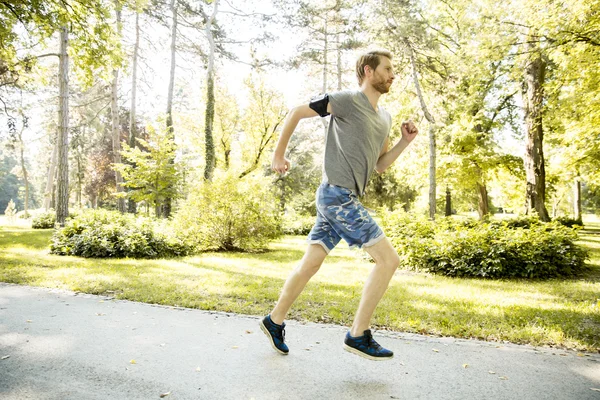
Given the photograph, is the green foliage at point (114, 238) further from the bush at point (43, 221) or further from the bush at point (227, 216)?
the bush at point (43, 221)

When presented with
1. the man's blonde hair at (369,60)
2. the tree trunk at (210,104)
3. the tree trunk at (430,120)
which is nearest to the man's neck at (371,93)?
the man's blonde hair at (369,60)

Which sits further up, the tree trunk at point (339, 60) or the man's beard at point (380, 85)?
the tree trunk at point (339, 60)

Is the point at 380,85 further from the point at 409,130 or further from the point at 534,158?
the point at 534,158

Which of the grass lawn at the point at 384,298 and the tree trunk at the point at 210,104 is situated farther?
the tree trunk at the point at 210,104

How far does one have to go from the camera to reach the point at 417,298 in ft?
18.9

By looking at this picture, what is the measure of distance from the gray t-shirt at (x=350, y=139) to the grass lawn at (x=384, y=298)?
6.78ft

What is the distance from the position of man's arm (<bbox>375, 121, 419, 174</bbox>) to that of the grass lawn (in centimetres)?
188

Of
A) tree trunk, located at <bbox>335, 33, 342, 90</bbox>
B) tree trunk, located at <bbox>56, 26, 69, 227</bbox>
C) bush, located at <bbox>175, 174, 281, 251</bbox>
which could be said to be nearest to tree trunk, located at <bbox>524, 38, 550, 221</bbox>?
tree trunk, located at <bbox>335, 33, 342, 90</bbox>

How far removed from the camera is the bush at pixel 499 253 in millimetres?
8891

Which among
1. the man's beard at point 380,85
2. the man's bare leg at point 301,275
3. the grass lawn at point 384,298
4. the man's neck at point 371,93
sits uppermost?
the man's beard at point 380,85

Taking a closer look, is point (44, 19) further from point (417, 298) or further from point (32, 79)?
point (417, 298)

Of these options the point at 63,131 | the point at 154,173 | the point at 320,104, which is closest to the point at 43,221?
the point at 154,173

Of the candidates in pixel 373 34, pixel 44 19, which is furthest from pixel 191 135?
pixel 44 19

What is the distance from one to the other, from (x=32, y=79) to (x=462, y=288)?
10636 millimetres
